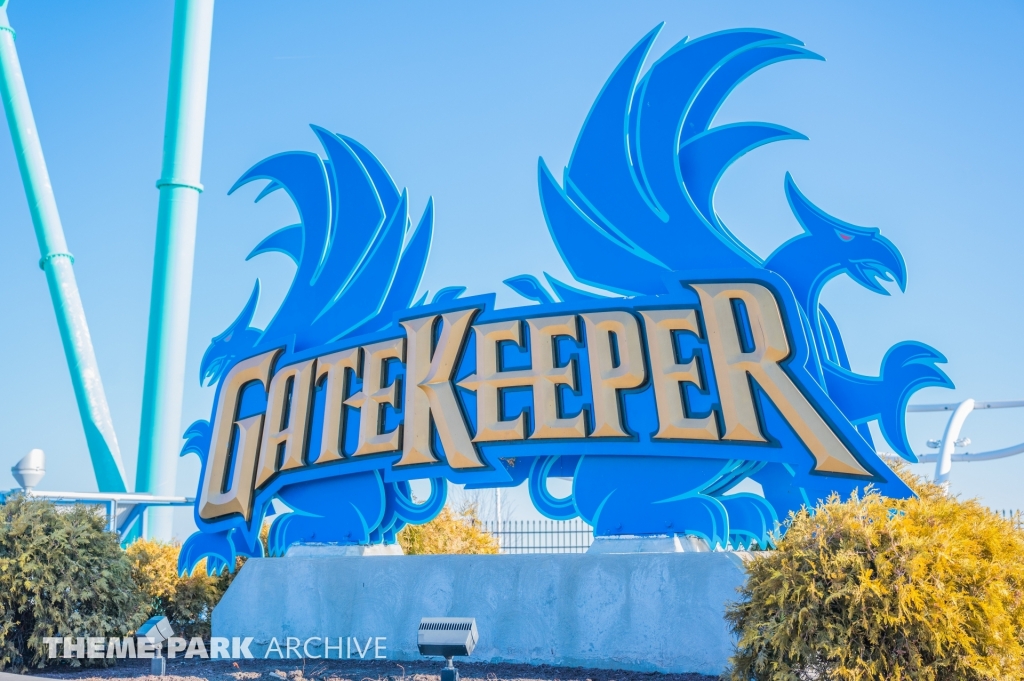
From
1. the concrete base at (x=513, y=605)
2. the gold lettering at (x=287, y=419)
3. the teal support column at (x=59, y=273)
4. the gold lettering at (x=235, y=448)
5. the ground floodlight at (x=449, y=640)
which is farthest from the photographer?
the teal support column at (x=59, y=273)

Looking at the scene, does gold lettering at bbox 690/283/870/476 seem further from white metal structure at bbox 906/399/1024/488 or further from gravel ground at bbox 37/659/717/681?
white metal structure at bbox 906/399/1024/488

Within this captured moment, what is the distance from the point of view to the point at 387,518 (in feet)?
34.4

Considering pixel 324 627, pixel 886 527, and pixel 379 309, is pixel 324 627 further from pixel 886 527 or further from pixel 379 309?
pixel 886 527

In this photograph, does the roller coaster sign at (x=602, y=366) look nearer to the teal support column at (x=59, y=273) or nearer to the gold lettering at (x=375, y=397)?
the gold lettering at (x=375, y=397)

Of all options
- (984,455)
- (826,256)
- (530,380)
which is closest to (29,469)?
(530,380)

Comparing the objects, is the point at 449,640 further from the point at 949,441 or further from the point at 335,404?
the point at 949,441

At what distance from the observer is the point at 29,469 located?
14.0 m

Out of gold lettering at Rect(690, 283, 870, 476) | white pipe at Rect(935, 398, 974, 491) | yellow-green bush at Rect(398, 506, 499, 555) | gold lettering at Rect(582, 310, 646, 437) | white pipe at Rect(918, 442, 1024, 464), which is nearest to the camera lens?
gold lettering at Rect(690, 283, 870, 476)

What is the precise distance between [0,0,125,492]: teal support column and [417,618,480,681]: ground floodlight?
40.2 ft

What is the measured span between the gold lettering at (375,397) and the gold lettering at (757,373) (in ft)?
11.5

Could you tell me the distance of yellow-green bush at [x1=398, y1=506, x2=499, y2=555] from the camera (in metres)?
13.6

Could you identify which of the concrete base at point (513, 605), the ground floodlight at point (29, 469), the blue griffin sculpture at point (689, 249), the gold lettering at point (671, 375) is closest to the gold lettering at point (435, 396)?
the blue griffin sculpture at point (689, 249)

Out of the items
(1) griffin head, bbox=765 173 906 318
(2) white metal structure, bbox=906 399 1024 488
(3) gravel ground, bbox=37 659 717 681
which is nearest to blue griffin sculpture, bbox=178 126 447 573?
(3) gravel ground, bbox=37 659 717 681

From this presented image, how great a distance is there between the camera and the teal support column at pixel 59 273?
679 inches
